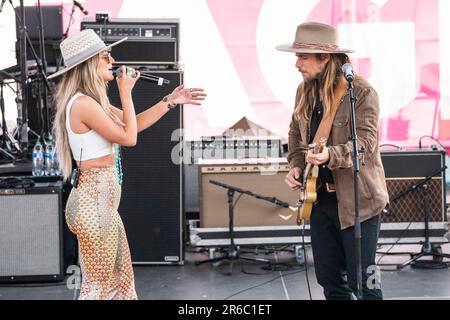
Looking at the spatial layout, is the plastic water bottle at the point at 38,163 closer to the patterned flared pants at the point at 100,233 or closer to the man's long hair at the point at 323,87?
the patterned flared pants at the point at 100,233

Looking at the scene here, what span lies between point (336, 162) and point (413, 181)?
2869 millimetres

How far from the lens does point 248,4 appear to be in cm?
862

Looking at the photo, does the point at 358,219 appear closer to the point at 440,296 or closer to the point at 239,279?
the point at 440,296

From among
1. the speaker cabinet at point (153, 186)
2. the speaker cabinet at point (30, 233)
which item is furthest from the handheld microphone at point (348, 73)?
the speaker cabinet at point (30, 233)

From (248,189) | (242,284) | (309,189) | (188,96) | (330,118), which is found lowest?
(242,284)

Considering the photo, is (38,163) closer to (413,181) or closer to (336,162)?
(413,181)

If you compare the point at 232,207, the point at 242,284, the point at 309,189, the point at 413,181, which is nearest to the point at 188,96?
the point at 309,189

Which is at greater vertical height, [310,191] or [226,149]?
[226,149]

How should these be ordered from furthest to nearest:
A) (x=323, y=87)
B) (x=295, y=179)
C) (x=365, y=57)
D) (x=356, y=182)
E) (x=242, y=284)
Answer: (x=365, y=57) → (x=242, y=284) → (x=295, y=179) → (x=323, y=87) → (x=356, y=182)

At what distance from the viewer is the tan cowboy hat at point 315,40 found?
4.29m

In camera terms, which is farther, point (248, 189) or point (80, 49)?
point (248, 189)

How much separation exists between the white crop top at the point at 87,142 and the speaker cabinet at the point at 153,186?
2498mm

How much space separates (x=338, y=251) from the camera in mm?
4340

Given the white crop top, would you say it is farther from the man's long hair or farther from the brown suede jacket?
the brown suede jacket
